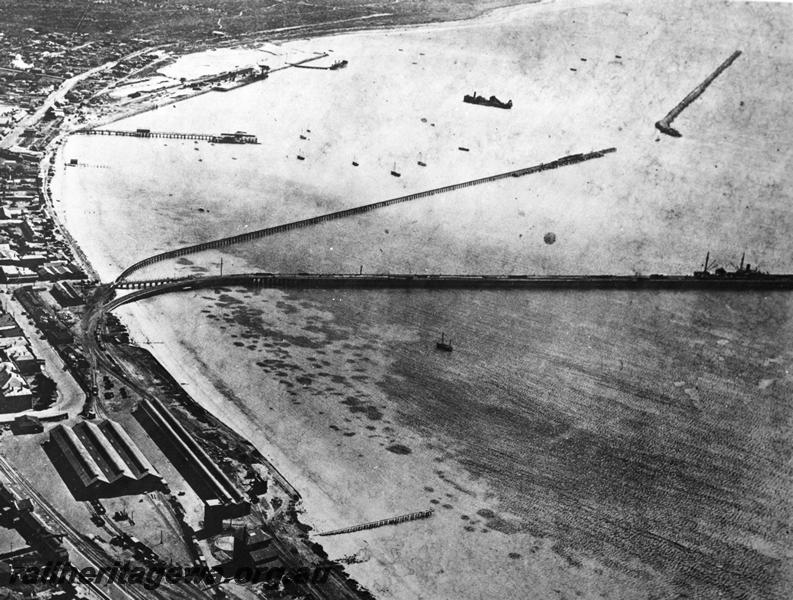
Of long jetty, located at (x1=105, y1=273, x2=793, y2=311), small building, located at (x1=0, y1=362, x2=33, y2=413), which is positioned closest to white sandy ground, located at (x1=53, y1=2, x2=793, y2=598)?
long jetty, located at (x1=105, y1=273, x2=793, y2=311)

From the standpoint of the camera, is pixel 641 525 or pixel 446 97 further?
pixel 446 97

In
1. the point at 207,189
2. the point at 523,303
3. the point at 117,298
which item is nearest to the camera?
the point at 117,298

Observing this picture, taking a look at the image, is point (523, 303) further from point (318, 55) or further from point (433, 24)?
point (433, 24)

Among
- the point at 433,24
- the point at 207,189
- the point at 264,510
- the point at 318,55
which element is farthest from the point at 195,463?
the point at 433,24

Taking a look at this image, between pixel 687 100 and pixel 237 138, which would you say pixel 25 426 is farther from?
pixel 687 100

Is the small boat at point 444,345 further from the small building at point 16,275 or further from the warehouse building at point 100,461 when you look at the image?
the small building at point 16,275

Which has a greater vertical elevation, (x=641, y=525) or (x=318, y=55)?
(x=318, y=55)

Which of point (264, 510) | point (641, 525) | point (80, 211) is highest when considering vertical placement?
point (80, 211)
